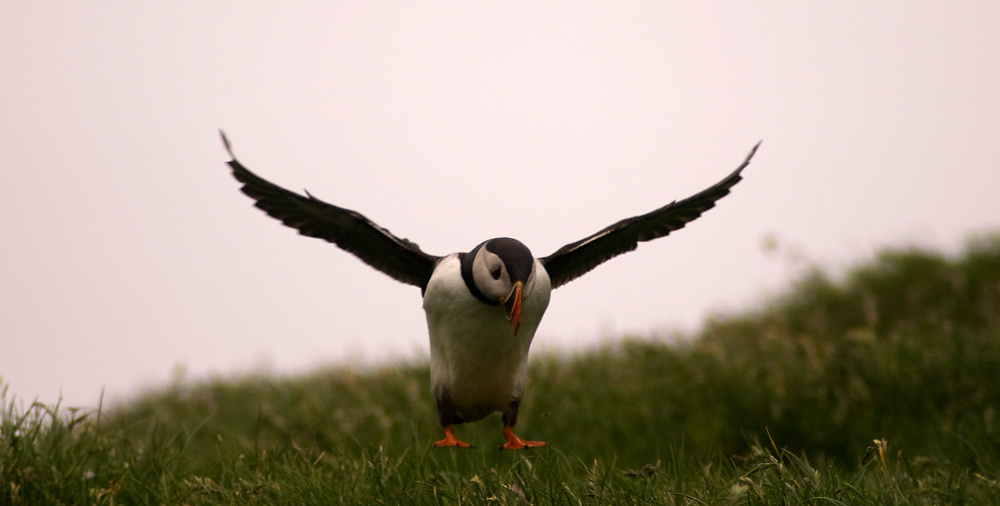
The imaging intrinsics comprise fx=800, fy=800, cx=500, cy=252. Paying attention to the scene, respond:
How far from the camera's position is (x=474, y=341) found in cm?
384

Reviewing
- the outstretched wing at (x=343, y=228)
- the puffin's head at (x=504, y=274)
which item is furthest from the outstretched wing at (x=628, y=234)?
the outstretched wing at (x=343, y=228)

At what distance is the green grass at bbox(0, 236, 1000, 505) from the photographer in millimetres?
4082

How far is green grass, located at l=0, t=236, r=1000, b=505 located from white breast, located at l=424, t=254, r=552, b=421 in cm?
29

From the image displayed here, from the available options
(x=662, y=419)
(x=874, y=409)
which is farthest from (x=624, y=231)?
(x=874, y=409)

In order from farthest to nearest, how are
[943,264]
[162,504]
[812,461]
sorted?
[943,264] → [812,461] → [162,504]

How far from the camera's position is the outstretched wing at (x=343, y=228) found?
395 cm

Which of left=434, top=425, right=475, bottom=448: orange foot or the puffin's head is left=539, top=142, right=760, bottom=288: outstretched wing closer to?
the puffin's head

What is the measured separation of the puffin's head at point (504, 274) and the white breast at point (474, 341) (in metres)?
0.12

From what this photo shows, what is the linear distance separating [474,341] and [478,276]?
14.8 inches

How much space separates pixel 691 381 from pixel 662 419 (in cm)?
61

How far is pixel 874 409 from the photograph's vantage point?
282 inches

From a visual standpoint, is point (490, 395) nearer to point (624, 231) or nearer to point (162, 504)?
point (624, 231)

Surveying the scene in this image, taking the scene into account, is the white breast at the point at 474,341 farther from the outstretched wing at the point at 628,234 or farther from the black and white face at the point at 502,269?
the outstretched wing at the point at 628,234

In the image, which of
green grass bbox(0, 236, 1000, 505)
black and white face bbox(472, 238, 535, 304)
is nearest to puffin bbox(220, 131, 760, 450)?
black and white face bbox(472, 238, 535, 304)
